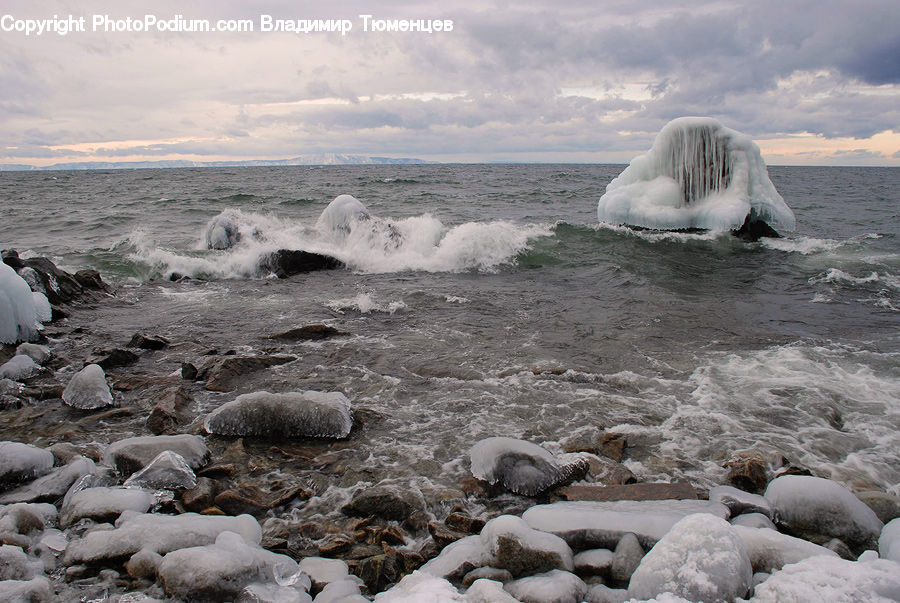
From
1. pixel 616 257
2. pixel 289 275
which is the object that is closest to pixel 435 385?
pixel 289 275

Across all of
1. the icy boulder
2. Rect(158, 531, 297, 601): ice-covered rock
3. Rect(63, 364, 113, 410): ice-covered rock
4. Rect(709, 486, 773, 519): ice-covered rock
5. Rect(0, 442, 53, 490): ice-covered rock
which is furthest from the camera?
the icy boulder

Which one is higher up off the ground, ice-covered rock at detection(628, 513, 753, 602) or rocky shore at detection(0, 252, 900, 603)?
ice-covered rock at detection(628, 513, 753, 602)

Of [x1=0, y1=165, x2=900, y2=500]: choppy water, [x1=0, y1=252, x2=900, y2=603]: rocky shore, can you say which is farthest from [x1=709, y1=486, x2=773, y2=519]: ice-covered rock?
[x1=0, y1=165, x2=900, y2=500]: choppy water

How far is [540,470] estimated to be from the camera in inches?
158

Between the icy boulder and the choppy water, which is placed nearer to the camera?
the choppy water

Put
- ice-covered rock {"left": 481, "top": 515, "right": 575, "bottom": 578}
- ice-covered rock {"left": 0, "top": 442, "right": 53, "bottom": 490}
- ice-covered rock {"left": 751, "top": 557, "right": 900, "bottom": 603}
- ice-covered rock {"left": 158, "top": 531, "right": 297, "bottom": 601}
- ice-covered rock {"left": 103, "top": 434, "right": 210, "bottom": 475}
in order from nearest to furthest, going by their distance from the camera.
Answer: ice-covered rock {"left": 751, "top": 557, "right": 900, "bottom": 603}
ice-covered rock {"left": 158, "top": 531, "right": 297, "bottom": 601}
ice-covered rock {"left": 481, "top": 515, "right": 575, "bottom": 578}
ice-covered rock {"left": 0, "top": 442, "right": 53, "bottom": 490}
ice-covered rock {"left": 103, "top": 434, "right": 210, "bottom": 475}

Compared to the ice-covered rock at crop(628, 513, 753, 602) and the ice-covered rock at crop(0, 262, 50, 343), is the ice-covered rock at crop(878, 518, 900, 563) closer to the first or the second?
the ice-covered rock at crop(628, 513, 753, 602)

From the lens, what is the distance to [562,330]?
7848 millimetres

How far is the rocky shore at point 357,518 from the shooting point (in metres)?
2.65

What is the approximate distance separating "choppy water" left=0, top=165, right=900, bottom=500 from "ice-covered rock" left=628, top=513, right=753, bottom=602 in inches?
61.0

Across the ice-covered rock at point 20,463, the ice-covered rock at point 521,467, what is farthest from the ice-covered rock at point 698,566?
the ice-covered rock at point 20,463

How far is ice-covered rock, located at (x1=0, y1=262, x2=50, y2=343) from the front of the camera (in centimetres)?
698

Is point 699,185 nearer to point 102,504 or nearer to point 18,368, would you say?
point 18,368

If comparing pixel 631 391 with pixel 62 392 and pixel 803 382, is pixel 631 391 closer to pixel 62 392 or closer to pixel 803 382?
pixel 803 382
